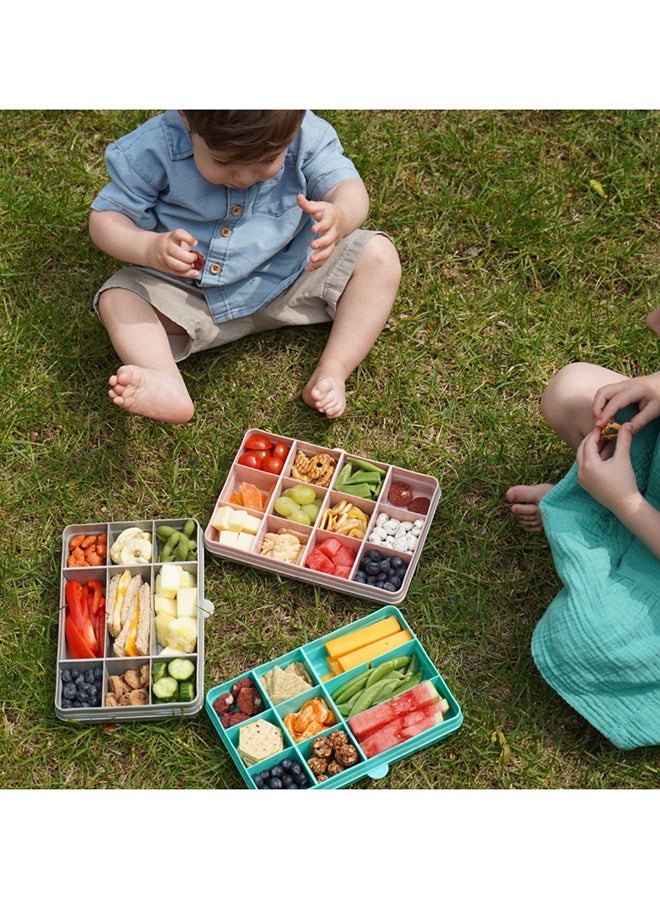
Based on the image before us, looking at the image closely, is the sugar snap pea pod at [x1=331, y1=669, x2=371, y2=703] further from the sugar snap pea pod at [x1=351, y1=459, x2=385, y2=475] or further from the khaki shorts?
the khaki shorts

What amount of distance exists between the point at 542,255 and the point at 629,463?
32.8 inches

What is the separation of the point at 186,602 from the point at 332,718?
16.1 inches

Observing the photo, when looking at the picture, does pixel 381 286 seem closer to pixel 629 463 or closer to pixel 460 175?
pixel 460 175

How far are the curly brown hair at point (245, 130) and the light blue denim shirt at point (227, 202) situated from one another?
7.3 inches

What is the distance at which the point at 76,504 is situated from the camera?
2.46m

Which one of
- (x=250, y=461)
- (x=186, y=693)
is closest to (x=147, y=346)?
(x=250, y=461)

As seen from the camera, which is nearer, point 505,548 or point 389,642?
point 389,642

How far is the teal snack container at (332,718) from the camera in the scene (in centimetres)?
217

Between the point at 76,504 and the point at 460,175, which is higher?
the point at 460,175

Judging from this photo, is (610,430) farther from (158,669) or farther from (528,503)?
(158,669)

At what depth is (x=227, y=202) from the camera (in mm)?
2285

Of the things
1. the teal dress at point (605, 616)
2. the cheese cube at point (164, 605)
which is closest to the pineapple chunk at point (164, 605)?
the cheese cube at point (164, 605)

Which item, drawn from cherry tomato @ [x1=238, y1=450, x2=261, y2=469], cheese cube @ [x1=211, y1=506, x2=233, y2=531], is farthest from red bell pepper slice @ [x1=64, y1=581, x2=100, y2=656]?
cherry tomato @ [x1=238, y1=450, x2=261, y2=469]
